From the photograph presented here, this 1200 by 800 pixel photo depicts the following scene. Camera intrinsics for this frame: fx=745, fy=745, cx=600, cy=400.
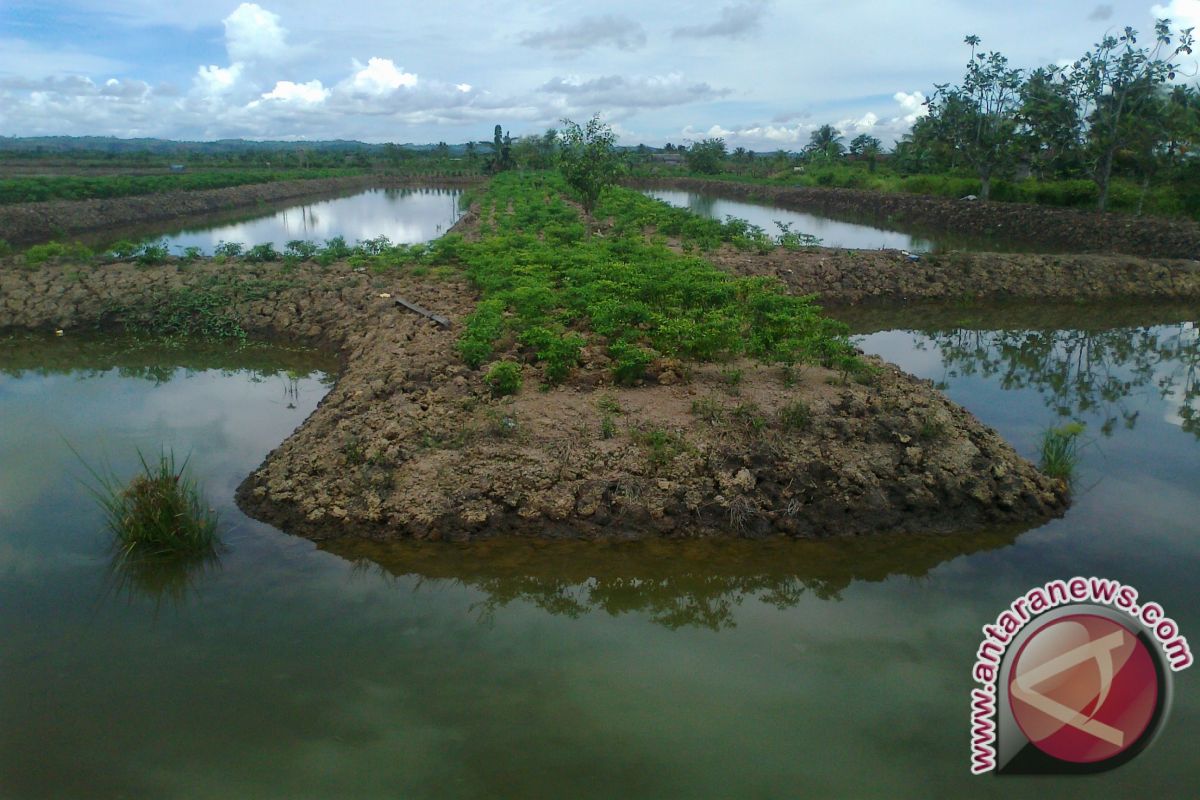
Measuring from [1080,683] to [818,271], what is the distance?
55.2 feet

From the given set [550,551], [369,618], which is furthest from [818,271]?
[369,618]

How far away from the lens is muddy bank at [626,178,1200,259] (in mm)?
22656

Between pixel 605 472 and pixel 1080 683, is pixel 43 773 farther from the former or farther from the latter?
pixel 1080 683

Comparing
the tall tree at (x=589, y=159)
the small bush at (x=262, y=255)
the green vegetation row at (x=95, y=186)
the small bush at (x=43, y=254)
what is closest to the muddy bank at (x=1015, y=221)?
the tall tree at (x=589, y=159)

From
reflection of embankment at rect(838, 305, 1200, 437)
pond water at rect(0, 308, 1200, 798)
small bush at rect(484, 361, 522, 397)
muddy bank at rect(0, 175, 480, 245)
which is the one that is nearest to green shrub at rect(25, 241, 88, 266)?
pond water at rect(0, 308, 1200, 798)

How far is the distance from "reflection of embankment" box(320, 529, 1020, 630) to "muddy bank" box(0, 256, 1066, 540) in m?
0.17

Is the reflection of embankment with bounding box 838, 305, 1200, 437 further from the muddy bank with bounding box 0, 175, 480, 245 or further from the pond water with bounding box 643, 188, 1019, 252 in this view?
the muddy bank with bounding box 0, 175, 480, 245

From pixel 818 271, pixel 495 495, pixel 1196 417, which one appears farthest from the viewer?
pixel 818 271

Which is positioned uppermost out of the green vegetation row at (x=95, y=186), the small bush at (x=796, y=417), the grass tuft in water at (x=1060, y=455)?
the green vegetation row at (x=95, y=186)

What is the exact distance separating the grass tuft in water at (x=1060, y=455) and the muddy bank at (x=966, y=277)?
9574 millimetres

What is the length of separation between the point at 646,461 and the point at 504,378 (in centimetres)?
238

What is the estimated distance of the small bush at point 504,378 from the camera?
9.10m

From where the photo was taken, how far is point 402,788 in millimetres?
4379

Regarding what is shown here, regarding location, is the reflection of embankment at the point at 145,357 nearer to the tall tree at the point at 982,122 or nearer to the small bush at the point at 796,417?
the small bush at the point at 796,417
